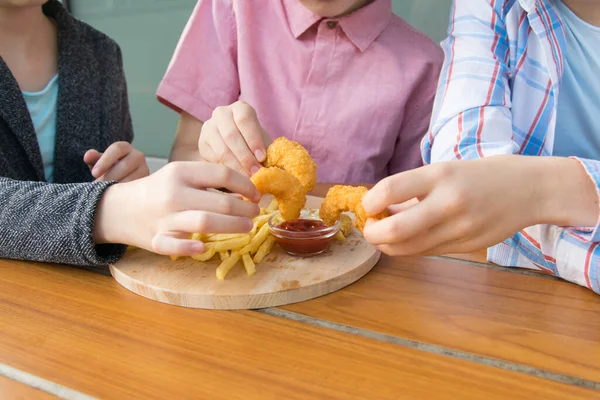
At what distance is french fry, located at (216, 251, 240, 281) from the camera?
0.83 m

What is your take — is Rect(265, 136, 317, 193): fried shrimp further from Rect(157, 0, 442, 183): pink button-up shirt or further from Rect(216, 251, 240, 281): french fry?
Rect(157, 0, 442, 183): pink button-up shirt

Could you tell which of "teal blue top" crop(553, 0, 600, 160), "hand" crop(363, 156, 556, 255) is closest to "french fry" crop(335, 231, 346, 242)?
"hand" crop(363, 156, 556, 255)

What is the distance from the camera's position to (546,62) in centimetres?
112

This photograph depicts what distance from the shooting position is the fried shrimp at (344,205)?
85 centimetres

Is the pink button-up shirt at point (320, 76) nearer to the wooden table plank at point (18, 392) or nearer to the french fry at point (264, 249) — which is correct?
the french fry at point (264, 249)

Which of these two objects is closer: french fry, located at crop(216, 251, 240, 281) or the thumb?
french fry, located at crop(216, 251, 240, 281)

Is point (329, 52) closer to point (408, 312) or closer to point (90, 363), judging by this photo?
point (408, 312)

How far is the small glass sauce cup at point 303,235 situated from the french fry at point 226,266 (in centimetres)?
10

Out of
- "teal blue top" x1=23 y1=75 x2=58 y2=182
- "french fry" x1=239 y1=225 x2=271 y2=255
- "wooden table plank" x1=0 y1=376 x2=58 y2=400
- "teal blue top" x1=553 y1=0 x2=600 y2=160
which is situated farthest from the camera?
"teal blue top" x1=23 y1=75 x2=58 y2=182

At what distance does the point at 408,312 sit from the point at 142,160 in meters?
0.86

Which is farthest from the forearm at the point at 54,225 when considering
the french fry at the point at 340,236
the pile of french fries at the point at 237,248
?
the french fry at the point at 340,236

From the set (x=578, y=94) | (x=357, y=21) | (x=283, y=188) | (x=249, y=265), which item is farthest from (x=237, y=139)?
(x=578, y=94)

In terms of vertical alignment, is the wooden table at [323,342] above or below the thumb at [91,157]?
below

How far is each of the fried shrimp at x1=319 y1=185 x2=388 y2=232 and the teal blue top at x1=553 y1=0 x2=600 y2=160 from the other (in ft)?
1.86
